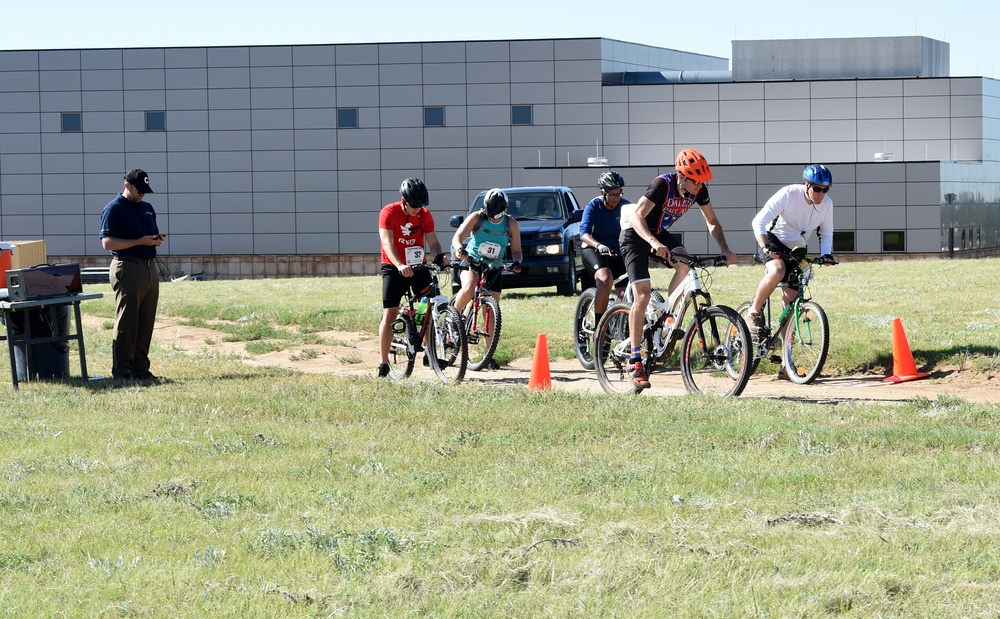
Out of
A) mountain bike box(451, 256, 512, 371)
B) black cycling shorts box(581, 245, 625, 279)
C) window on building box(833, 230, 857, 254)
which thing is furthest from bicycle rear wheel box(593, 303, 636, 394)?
window on building box(833, 230, 857, 254)

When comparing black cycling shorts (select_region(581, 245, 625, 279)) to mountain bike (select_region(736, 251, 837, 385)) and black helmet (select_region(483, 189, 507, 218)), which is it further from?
mountain bike (select_region(736, 251, 837, 385))

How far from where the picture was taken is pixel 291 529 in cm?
560

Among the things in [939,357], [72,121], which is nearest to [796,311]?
[939,357]

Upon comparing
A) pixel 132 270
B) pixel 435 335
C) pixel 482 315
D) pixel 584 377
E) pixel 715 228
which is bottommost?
pixel 584 377

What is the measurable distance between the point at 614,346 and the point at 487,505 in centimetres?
523

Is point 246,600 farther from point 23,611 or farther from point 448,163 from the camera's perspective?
point 448,163

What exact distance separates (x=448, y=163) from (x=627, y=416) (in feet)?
148

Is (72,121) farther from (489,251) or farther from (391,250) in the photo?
(391,250)

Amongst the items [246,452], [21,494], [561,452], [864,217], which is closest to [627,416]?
[561,452]

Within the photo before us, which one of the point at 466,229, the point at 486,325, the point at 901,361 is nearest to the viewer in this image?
the point at 901,361

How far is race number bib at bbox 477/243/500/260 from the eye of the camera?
41.1 ft

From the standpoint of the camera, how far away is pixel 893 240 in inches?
1940

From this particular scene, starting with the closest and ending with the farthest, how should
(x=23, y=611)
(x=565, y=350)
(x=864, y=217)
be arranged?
(x=23, y=611), (x=565, y=350), (x=864, y=217)

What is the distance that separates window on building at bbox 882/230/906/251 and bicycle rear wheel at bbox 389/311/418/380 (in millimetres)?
Answer: 39821
